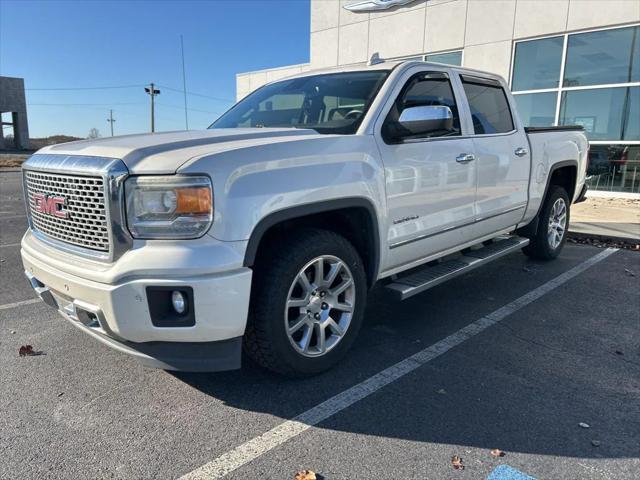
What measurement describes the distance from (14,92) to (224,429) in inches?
2324

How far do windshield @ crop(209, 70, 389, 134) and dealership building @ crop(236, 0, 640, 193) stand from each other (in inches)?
246

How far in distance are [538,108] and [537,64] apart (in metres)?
1.11

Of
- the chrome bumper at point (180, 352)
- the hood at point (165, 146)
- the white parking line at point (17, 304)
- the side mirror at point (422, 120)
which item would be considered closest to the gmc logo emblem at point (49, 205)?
the hood at point (165, 146)

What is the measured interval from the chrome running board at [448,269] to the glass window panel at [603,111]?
827cm

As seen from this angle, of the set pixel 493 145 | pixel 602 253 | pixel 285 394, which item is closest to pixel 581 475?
pixel 285 394

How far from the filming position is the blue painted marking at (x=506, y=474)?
7.50ft

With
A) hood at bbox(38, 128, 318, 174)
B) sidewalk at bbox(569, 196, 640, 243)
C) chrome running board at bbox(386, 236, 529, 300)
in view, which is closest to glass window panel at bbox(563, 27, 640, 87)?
sidewalk at bbox(569, 196, 640, 243)

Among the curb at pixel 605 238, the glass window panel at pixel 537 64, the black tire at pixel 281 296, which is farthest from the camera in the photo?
the glass window panel at pixel 537 64

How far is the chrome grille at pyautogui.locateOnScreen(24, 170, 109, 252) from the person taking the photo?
2.56 meters

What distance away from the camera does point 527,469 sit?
92.5 inches

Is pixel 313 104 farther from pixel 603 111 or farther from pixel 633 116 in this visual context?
pixel 603 111

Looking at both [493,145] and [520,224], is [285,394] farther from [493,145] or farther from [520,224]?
[520,224]

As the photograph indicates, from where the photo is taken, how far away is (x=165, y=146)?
8.64 feet

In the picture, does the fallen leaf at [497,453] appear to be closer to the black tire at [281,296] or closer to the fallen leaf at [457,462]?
the fallen leaf at [457,462]
